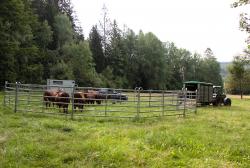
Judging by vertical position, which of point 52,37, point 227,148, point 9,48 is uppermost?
point 52,37

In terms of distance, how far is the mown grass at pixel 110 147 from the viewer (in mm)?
7914

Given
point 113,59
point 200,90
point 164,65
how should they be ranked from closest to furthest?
point 200,90 < point 113,59 < point 164,65

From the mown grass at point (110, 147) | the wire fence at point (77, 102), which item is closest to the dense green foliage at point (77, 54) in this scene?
the wire fence at point (77, 102)

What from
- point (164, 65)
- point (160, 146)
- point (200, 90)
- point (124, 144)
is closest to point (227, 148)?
point (160, 146)

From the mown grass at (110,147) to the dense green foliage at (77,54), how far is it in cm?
2864

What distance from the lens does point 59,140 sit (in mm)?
9961

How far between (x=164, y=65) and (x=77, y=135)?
7002cm

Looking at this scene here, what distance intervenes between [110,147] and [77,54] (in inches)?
1819

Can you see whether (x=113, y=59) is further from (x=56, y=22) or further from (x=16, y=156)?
(x=16, y=156)

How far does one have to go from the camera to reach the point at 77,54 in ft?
178

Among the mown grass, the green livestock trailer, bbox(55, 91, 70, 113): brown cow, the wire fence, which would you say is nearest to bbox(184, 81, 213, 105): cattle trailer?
the green livestock trailer

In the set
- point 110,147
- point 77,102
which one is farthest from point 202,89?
point 110,147

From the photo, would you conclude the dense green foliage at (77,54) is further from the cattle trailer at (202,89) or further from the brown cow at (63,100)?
the brown cow at (63,100)

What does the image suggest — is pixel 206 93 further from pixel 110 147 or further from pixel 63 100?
pixel 110 147
